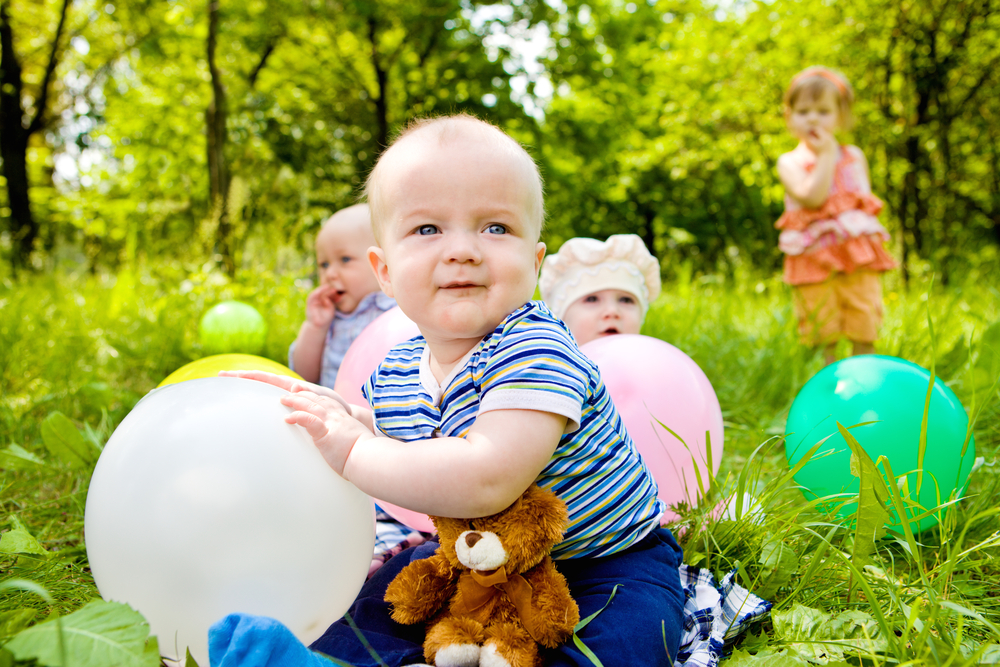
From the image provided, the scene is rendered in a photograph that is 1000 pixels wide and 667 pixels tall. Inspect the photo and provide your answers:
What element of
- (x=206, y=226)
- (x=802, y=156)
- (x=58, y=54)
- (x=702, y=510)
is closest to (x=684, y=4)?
(x=802, y=156)

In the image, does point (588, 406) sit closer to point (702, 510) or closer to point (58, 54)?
point (702, 510)

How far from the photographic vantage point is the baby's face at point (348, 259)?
3.18 metres

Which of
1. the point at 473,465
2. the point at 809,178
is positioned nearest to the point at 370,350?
the point at 473,465

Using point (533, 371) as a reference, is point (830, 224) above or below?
above

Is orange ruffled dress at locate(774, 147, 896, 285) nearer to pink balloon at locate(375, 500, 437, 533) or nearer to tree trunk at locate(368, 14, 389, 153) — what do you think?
pink balloon at locate(375, 500, 437, 533)

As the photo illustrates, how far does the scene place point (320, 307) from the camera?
10.4 ft

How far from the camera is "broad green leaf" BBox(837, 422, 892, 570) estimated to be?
1309mm

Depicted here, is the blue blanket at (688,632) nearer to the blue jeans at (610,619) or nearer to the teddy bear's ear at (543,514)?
the blue jeans at (610,619)

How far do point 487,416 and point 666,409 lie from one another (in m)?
0.93

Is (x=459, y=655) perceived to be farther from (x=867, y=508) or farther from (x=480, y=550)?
(x=867, y=508)

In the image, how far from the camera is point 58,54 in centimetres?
993

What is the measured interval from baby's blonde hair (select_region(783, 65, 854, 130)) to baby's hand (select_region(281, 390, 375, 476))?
3.41 m

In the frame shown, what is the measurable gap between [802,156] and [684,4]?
7.98 m

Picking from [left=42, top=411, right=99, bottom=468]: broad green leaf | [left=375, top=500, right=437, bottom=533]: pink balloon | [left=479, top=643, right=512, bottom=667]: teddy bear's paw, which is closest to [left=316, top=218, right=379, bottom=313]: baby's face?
[left=42, top=411, right=99, bottom=468]: broad green leaf
